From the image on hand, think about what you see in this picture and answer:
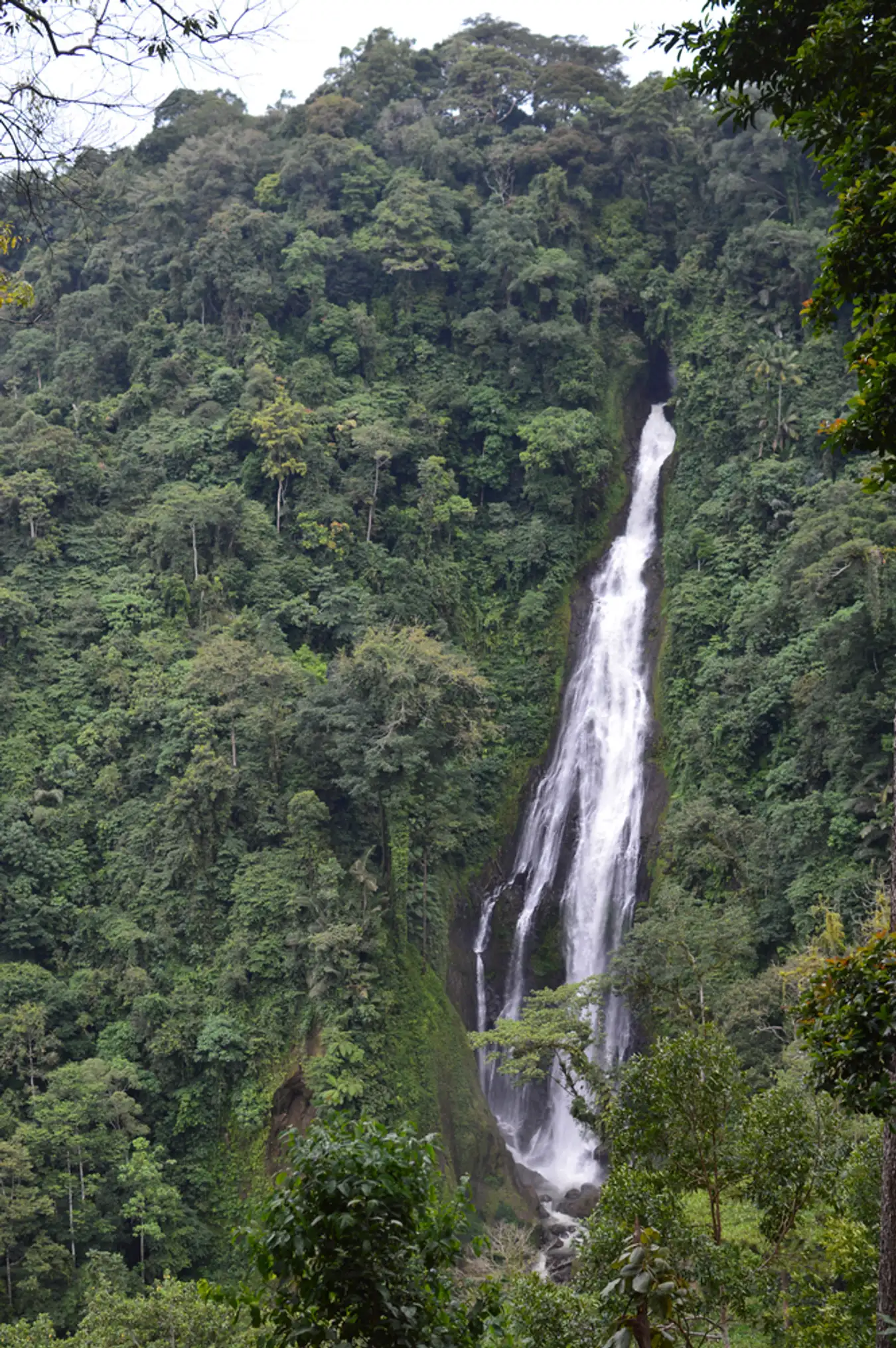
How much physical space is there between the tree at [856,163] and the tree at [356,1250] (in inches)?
141

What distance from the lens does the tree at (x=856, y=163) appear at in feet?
16.2

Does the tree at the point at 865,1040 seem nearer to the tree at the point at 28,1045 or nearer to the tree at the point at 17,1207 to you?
the tree at the point at 17,1207

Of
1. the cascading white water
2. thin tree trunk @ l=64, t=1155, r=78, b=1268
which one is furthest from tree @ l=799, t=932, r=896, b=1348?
the cascading white water

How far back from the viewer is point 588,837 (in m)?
24.5

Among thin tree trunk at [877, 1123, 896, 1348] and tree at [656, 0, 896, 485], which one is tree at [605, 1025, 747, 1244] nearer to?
thin tree trunk at [877, 1123, 896, 1348]

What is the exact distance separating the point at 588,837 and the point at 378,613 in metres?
7.27

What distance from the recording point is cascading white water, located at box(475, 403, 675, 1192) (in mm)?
21891

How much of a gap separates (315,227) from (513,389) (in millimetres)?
8167

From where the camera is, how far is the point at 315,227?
32.6 metres

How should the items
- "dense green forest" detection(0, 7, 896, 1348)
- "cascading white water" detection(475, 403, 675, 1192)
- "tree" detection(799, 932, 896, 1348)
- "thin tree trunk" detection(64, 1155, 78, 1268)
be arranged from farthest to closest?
"cascading white water" detection(475, 403, 675, 1192) < "dense green forest" detection(0, 7, 896, 1348) < "thin tree trunk" detection(64, 1155, 78, 1268) < "tree" detection(799, 932, 896, 1348)

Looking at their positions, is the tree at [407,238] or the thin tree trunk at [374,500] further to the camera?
the tree at [407,238]

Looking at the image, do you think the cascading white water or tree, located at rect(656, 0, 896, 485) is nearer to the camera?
tree, located at rect(656, 0, 896, 485)

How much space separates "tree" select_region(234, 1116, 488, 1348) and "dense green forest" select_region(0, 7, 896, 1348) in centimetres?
381

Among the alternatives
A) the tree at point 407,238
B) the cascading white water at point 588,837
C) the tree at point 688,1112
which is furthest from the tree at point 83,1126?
the tree at point 407,238
